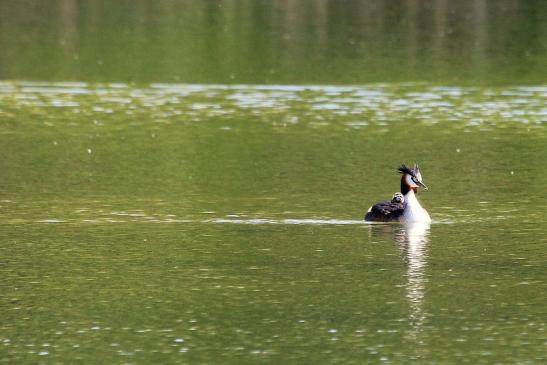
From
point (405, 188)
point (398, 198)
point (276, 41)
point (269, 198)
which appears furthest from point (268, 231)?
point (276, 41)

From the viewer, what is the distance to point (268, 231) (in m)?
16.5

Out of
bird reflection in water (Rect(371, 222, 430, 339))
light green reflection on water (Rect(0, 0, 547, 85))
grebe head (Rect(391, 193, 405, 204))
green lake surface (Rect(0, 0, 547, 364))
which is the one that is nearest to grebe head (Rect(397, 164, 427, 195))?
grebe head (Rect(391, 193, 405, 204))

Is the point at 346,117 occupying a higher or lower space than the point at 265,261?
higher

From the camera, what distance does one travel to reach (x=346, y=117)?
26.0 metres

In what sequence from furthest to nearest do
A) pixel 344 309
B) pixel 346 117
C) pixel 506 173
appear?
pixel 346 117, pixel 506 173, pixel 344 309

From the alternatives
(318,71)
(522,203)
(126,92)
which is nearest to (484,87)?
(318,71)

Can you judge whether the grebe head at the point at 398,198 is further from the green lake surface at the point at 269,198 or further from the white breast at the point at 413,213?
the green lake surface at the point at 269,198

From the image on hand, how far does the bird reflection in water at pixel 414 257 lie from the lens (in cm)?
1260

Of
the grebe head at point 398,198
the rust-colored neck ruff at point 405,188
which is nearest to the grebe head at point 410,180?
the rust-colored neck ruff at point 405,188

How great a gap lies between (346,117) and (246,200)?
25.5 feet

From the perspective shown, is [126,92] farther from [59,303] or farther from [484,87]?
[59,303]

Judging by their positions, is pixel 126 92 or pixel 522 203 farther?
pixel 126 92

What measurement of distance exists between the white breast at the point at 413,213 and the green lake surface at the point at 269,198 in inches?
8.5

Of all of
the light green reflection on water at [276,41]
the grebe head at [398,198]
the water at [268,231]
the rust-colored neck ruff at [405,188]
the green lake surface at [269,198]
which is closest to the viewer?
the water at [268,231]
